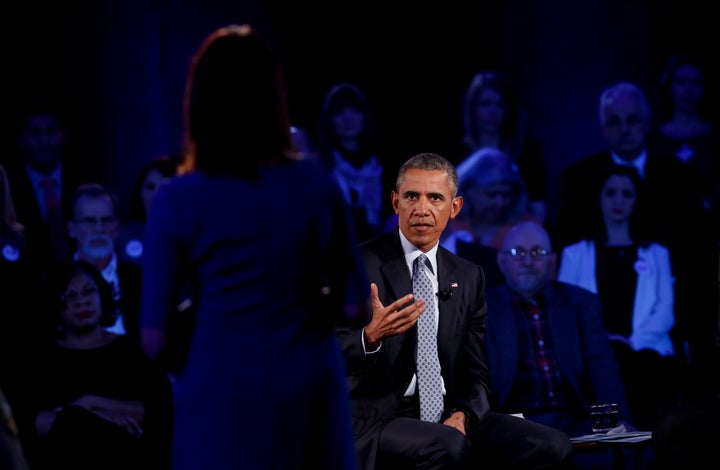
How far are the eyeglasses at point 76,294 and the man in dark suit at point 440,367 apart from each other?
1.69 meters

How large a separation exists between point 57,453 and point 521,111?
10.9 ft

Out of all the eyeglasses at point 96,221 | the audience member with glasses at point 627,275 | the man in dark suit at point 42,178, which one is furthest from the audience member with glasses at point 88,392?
the audience member with glasses at point 627,275

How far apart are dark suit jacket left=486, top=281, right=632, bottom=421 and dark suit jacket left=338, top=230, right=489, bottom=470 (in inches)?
36.2

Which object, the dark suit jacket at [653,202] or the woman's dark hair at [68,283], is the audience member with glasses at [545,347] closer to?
the dark suit jacket at [653,202]

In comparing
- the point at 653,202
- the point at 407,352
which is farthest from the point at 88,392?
the point at 653,202

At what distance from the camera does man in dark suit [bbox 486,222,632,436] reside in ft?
15.1

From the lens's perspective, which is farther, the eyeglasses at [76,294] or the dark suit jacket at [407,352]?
the eyeglasses at [76,294]

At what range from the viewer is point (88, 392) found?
15.7 ft

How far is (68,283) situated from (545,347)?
7.20 feet

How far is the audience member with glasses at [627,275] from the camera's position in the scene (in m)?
5.31

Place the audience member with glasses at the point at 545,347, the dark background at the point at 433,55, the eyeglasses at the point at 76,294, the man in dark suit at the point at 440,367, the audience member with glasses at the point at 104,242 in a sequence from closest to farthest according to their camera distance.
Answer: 1. the man in dark suit at the point at 440,367
2. the audience member with glasses at the point at 545,347
3. the eyeglasses at the point at 76,294
4. the audience member with glasses at the point at 104,242
5. the dark background at the point at 433,55

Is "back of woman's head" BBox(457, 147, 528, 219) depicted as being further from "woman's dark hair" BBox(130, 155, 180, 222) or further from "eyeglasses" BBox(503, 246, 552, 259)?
"woman's dark hair" BBox(130, 155, 180, 222)

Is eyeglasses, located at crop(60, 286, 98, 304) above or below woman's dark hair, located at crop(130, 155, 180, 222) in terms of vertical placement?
below

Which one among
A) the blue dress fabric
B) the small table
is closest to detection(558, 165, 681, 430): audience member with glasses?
the small table
